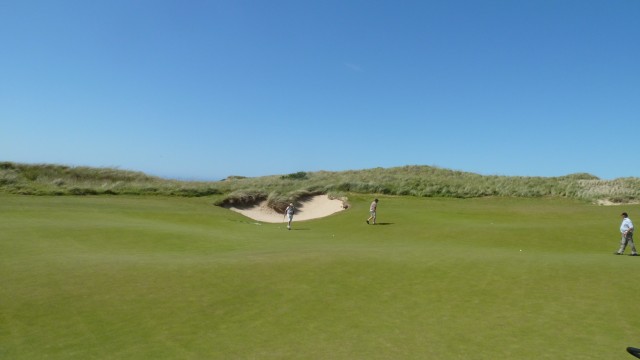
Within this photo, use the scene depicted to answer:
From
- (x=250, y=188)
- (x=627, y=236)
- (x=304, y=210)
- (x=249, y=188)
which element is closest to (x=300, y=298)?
(x=627, y=236)

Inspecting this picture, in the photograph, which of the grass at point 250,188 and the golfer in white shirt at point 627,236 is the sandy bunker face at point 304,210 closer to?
the grass at point 250,188

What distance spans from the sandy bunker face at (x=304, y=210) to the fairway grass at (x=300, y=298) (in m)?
16.3

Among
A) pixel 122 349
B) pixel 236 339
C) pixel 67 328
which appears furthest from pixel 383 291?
pixel 67 328

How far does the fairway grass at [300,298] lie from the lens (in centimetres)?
941

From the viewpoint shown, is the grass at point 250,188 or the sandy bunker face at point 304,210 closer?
the sandy bunker face at point 304,210

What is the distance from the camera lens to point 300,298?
482 inches

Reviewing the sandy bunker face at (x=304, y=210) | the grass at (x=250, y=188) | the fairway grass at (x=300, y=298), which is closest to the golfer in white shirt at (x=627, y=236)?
the fairway grass at (x=300, y=298)

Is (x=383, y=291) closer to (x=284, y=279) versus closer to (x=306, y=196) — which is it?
(x=284, y=279)

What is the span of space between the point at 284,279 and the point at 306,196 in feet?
96.1

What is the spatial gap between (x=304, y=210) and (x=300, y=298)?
28.3m

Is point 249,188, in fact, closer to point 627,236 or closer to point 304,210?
point 304,210

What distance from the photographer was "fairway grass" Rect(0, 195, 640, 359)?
941 centimetres

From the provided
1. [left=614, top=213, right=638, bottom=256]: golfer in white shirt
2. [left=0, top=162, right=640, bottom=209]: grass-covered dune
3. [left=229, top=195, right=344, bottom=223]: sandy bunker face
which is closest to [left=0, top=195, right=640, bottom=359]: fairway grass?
[left=614, top=213, right=638, bottom=256]: golfer in white shirt

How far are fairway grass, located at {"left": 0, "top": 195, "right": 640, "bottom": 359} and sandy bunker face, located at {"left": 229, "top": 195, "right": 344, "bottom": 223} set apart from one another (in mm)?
16288
